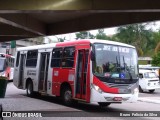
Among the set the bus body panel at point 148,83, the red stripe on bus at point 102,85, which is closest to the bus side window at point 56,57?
the red stripe on bus at point 102,85

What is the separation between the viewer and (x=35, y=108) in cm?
1455

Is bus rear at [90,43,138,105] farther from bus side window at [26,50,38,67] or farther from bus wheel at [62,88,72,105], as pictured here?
bus side window at [26,50,38,67]

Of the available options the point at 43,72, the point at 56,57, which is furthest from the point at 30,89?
the point at 56,57

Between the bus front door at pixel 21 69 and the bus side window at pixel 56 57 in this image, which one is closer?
the bus side window at pixel 56 57

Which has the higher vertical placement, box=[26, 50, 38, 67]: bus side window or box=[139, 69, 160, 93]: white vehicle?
box=[26, 50, 38, 67]: bus side window

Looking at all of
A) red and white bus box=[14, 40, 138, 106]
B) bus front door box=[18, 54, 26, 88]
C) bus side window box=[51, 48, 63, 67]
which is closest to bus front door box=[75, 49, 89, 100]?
red and white bus box=[14, 40, 138, 106]

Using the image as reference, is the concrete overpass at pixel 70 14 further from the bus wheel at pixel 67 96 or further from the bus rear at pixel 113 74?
the bus wheel at pixel 67 96

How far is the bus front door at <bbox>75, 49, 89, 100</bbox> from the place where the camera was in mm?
14648

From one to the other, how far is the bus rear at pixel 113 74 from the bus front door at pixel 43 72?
4373 millimetres

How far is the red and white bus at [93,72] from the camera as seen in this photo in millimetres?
14211

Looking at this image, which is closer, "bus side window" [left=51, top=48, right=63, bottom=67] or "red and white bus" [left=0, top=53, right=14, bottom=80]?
"bus side window" [left=51, top=48, right=63, bottom=67]

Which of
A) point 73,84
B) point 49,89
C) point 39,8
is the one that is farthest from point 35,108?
point 39,8

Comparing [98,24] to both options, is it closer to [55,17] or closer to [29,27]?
[55,17]

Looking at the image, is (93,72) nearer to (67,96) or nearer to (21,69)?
(67,96)
